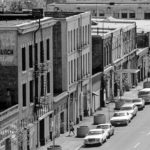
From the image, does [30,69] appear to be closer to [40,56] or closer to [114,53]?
[40,56]

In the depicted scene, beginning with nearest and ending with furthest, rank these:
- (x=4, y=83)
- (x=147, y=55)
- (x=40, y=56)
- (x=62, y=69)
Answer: (x=4, y=83)
(x=40, y=56)
(x=62, y=69)
(x=147, y=55)

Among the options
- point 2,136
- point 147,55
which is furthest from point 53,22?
point 147,55

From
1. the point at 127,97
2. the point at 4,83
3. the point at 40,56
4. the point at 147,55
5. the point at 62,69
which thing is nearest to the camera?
the point at 4,83

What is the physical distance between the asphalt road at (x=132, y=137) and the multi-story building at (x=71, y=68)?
5145mm

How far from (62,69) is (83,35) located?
8.20 meters

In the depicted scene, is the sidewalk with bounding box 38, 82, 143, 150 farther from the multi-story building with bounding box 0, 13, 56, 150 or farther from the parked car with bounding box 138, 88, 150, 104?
the parked car with bounding box 138, 88, 150, 104

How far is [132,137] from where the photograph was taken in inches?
3155

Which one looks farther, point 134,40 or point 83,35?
point 134,40

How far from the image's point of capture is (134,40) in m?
123

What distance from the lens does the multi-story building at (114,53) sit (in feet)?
334

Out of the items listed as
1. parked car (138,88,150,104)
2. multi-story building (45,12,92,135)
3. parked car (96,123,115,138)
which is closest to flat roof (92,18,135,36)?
parked car (138,88,150,104)

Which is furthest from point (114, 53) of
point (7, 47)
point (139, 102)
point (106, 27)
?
point (7, 47)

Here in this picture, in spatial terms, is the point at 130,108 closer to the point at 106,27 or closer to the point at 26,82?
the point at 26,82

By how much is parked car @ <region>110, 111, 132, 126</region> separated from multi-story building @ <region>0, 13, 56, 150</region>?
32.5 ft
